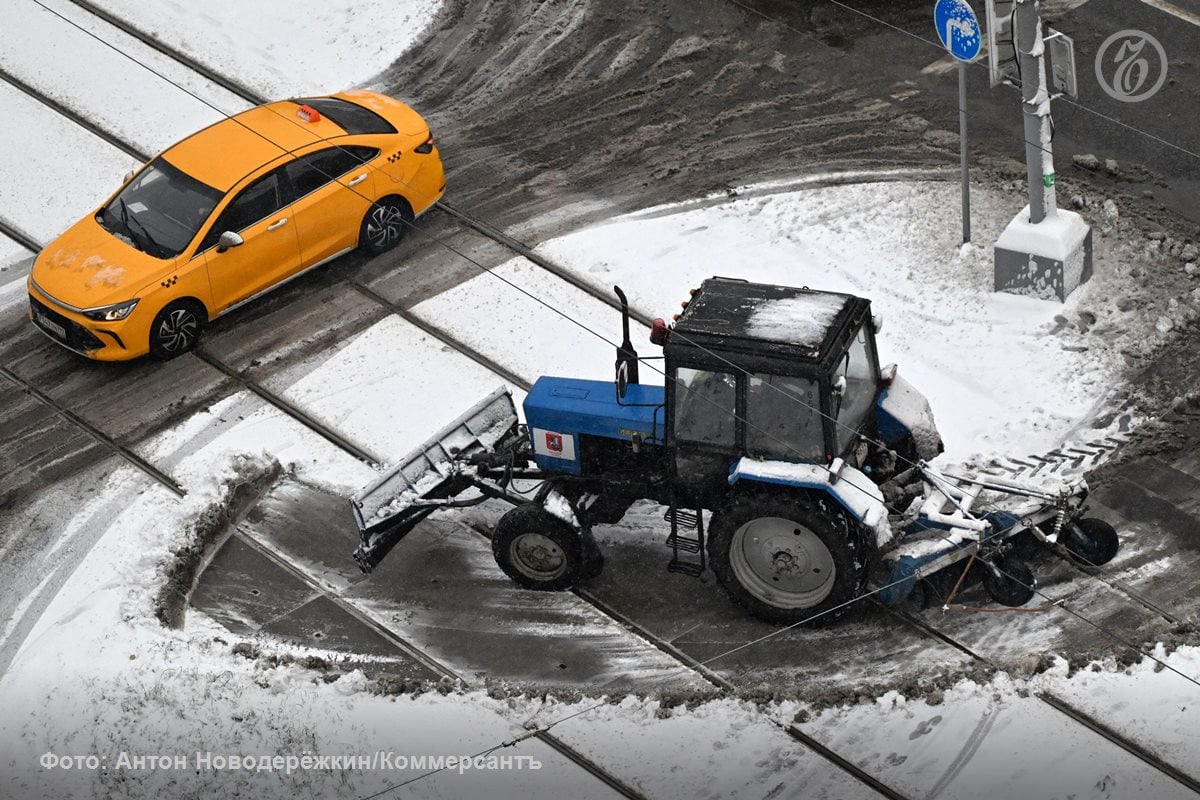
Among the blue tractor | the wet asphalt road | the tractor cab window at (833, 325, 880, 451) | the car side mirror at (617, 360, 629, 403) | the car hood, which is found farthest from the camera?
the car hood

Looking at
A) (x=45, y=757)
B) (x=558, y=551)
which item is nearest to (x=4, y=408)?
(x=45, y=757)

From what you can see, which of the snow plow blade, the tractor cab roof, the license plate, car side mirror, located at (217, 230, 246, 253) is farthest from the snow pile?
the tractor cab roof

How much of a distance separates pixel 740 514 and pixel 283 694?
3427 millimetres

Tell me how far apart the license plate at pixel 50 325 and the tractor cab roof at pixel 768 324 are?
646cm

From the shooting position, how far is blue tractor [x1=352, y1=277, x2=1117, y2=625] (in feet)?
35.9

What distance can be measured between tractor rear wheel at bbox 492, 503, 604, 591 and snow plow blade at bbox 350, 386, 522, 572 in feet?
1.94

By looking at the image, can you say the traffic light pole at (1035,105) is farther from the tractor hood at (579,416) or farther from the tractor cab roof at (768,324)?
the tractor hood at (579,416)

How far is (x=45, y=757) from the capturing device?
11125mm

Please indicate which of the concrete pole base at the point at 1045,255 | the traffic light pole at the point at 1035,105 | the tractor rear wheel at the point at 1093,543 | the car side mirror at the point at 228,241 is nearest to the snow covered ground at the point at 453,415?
the concrete pole base at the point at 1045,255

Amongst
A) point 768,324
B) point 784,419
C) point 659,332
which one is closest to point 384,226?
point 659,332

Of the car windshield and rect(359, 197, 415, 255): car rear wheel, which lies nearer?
the car windshield

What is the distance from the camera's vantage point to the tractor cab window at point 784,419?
1087 cm

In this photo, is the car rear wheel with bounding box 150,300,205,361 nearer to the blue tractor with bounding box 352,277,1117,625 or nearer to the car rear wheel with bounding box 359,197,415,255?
the car rear wheel with bounding box 359,197,415,255

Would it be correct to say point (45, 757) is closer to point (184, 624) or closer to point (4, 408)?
point (184, 624)
